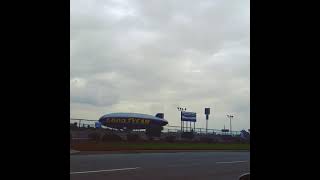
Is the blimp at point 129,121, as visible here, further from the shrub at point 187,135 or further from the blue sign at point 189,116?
the shrub at point 187,135

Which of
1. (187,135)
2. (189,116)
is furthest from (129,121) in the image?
(187,135)

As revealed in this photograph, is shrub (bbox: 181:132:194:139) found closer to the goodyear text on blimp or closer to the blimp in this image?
the blimp

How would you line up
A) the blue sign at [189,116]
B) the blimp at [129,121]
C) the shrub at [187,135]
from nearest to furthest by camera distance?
the shrub at [187,135]
the blimp at [129,121]
the blue sign at [189,116]

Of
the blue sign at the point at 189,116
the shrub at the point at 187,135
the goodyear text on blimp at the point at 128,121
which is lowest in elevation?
the shrub at the point at 187,135

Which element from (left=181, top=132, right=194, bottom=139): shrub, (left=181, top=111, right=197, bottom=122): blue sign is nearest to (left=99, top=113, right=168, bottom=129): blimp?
(left=181, top=111, right=197, bottom=122): blue sign

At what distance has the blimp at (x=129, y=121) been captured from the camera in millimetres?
75625

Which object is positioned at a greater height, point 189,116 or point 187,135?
point 189,116

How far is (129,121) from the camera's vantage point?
3022 inches

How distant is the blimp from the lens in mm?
75625

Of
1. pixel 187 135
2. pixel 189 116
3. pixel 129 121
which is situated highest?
pixel 189 116

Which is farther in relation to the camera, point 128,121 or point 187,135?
point 128,121

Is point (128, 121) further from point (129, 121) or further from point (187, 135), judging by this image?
point (187, 135)

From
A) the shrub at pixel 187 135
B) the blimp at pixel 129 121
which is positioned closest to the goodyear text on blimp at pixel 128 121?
the blimp at pixel 129 121
